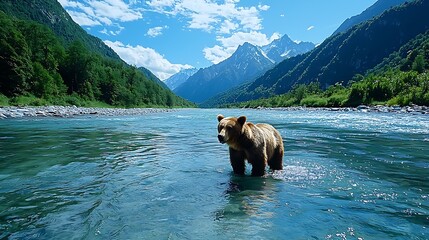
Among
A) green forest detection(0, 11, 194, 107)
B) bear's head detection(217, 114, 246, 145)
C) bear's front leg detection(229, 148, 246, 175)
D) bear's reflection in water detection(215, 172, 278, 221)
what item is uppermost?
green forest detection(0, 11, 194, 107)

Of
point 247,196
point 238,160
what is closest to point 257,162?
point 238,160

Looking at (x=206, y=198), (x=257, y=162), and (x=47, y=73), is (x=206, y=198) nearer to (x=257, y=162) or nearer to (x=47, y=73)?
(x=257, y=162)

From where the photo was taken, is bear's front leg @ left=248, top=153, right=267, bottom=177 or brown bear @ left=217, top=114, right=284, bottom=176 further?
bear's front leg @ left=248, top=153, right=267, bottom=177

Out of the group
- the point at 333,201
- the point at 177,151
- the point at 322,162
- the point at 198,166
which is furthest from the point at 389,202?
the point at 177,151

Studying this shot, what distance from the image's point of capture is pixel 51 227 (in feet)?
17.7

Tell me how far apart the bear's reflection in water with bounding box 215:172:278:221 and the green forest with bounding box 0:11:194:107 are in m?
54.3

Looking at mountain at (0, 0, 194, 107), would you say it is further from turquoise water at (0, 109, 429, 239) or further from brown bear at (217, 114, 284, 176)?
brown bear at (217, 114, 284, 176)

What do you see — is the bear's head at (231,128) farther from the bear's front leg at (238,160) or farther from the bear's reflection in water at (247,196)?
the bear's reflection in water at (247,196)

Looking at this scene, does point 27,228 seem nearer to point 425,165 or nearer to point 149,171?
point 149,171

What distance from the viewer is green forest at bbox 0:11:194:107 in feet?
193

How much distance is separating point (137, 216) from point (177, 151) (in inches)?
361

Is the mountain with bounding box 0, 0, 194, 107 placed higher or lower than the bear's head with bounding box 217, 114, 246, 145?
higher

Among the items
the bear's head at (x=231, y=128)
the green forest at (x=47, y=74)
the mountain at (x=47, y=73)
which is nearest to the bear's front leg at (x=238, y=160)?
the bear's head at (x=231, y=128)

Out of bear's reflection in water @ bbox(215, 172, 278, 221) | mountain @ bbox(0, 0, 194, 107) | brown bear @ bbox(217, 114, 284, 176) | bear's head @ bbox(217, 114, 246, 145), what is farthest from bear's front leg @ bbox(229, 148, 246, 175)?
mountain @ bbox(0, 0, 194, 107)
